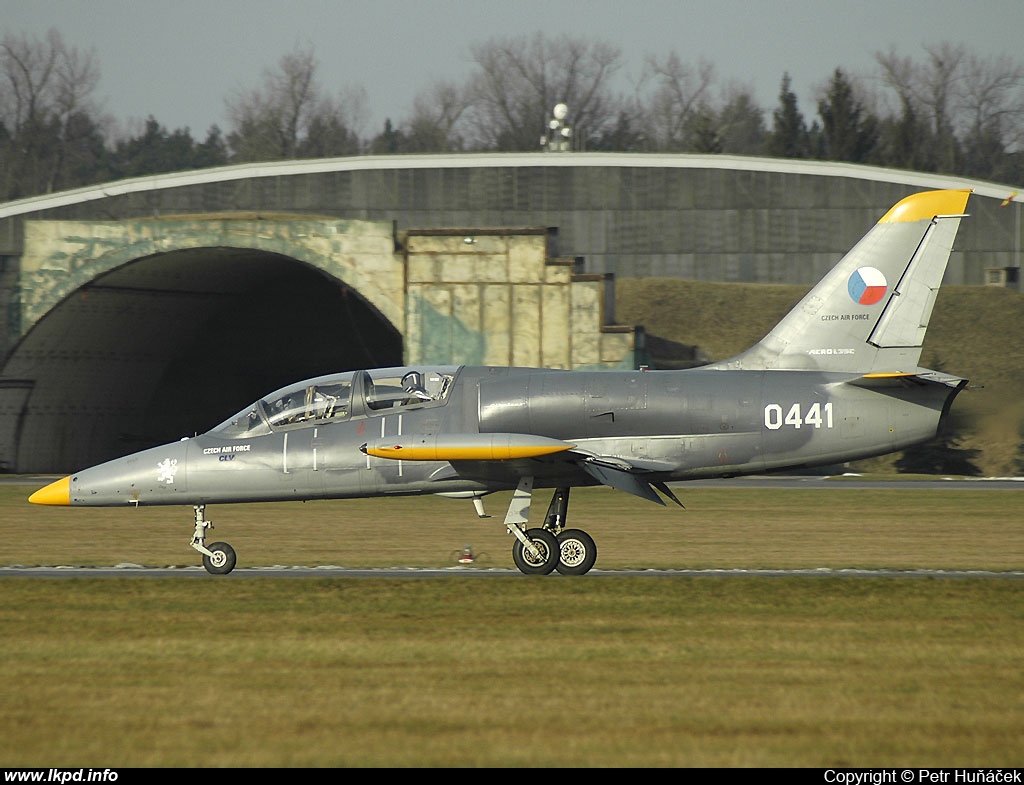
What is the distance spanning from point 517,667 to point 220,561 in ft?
24.9

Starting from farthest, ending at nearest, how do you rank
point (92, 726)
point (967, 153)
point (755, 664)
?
point (967, 153), point (755, 664), point (92, 726)

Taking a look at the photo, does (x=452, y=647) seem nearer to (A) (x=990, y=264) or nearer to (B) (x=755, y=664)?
(B) (x=755, y=664)

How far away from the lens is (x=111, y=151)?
132 m

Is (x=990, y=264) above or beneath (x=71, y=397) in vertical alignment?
above

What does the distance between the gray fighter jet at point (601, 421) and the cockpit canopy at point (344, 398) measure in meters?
0.02

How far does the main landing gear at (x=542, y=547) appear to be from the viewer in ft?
60.2

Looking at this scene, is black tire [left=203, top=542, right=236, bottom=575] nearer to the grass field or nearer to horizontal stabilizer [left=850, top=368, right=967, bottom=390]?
the grass field

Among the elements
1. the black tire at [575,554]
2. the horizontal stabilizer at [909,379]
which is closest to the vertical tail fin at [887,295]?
the horizontal stabilizer at [909,379]

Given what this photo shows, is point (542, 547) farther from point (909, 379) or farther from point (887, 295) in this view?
point (887, 295)

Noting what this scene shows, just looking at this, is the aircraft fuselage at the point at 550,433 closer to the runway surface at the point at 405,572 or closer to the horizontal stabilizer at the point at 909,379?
the horizontal stabilizer at the point at 909,379

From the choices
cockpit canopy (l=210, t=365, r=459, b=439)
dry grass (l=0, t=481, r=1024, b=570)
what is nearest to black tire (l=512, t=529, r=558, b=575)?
dry grass (l=0, t=481, r=1024, b=570)

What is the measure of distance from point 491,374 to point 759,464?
159 inches
